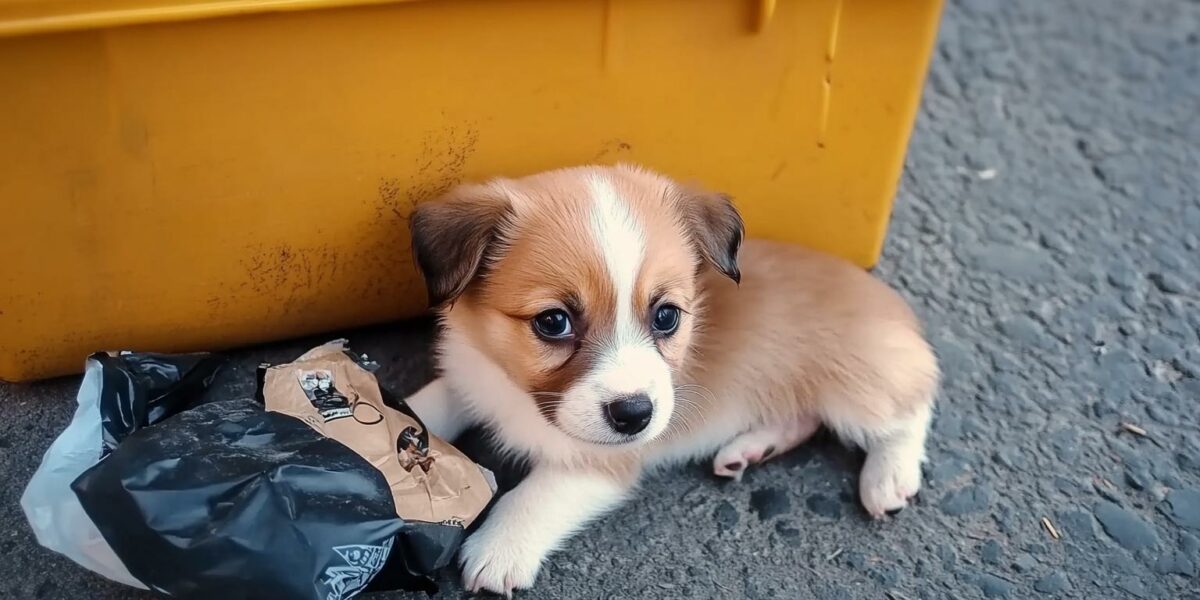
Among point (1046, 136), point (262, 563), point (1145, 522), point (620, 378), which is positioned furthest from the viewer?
point (1046, 136)

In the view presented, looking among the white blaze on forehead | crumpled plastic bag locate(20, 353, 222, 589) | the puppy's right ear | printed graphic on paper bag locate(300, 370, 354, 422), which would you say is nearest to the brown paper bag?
printed graphic on paper bag locate(300, 370, 354, 422)

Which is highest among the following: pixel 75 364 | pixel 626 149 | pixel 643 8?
pixel 643 8

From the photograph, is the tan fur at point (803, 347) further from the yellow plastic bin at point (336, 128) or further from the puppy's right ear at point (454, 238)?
the puppy's right ear at point (454, 238)

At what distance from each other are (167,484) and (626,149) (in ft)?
4.55

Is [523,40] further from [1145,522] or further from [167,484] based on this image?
[1145,522]

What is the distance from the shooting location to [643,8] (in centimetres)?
259

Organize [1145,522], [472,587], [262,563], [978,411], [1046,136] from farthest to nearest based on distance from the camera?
[1046,136]
[978,411]
[1145,522]
[472,587]
[262,563]

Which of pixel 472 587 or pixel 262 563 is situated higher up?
pixel 262 563

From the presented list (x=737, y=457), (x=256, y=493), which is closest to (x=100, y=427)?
(x=256, y=493)

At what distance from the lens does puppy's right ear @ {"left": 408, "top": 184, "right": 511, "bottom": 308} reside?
234 centimetres

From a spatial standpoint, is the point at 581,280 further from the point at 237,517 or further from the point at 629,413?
the point at 237,517

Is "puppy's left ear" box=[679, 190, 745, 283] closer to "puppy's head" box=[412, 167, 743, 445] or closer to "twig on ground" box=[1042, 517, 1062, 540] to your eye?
"puppy's head" box=[412, 167, 743, 445]

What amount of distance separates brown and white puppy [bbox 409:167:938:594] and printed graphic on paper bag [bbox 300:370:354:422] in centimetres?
31

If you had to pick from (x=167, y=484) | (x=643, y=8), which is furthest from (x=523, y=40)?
(x=167, y=484)
